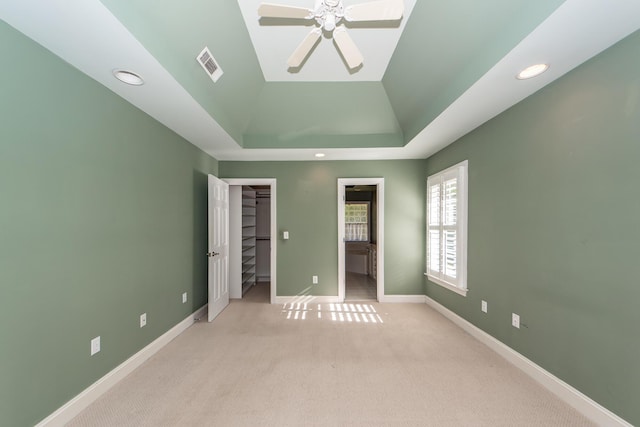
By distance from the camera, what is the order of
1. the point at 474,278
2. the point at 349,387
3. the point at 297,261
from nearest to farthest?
the point at 349,387, the point at 474,278, the point at 297,261

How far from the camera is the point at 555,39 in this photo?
1.52 m

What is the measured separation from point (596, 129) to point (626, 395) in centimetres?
170

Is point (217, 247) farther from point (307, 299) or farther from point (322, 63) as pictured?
point (322, 63)

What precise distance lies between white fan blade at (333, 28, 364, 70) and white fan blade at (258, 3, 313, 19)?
0.22m

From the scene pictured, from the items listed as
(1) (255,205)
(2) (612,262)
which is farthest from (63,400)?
Answer: (1) (255,205)

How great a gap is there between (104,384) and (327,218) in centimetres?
317

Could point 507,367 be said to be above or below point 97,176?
below

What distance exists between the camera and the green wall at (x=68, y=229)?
1418mm

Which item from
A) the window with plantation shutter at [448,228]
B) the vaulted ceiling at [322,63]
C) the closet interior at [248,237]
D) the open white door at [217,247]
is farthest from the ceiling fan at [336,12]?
the closet interior at [248,237]

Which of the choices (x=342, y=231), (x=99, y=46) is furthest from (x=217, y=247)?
(x=99, y=46)

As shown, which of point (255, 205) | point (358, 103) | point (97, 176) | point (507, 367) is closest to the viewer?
point (97, 176)

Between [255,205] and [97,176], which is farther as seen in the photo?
[255,205]

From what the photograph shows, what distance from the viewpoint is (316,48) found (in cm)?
248

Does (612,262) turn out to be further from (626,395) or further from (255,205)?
(255,205)
